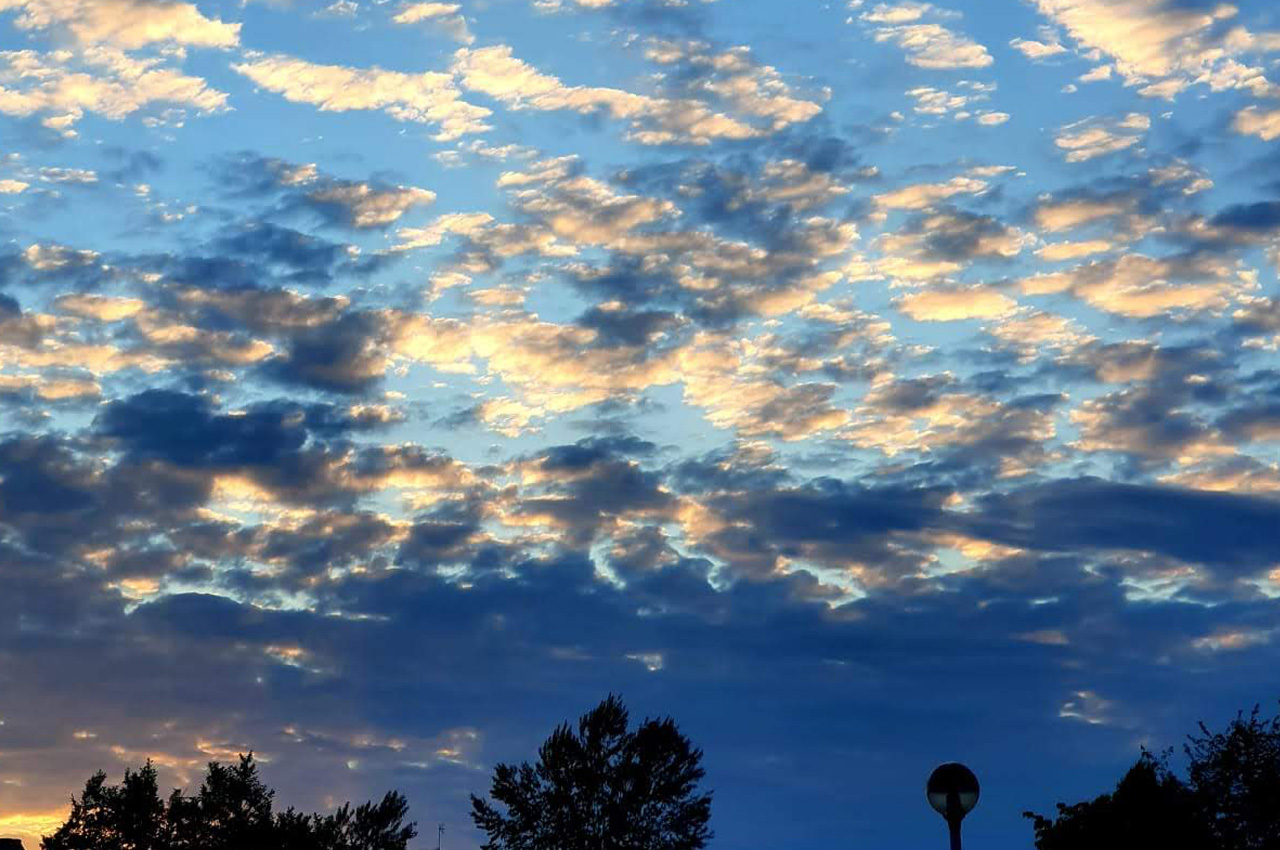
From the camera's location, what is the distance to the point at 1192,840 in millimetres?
59969

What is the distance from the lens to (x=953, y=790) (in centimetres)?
2170

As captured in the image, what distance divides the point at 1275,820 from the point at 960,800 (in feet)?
182

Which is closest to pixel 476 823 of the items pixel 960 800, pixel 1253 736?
pixel 1253 736

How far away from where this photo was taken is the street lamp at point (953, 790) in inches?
854

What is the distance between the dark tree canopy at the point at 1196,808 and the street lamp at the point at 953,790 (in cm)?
4235

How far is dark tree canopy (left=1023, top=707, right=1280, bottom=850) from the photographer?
60656 millimetres

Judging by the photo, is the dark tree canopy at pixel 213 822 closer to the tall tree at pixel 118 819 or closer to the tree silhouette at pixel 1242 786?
the tall tree at pixel 118 819

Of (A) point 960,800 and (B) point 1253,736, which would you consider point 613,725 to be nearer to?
(B) point 1253,736

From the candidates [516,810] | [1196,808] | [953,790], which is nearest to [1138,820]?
[1196,808]

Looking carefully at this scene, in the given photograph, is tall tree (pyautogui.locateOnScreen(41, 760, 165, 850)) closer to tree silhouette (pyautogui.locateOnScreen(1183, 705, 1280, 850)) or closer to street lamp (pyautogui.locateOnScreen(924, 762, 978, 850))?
tree silhouette (pyautogui.locateOnScreen(1183, 705, 1280, 850))

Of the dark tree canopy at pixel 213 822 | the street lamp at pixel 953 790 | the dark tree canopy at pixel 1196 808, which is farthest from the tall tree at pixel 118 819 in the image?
the street lamp at pixel 953 790

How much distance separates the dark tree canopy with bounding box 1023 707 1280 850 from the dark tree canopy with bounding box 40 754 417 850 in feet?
257

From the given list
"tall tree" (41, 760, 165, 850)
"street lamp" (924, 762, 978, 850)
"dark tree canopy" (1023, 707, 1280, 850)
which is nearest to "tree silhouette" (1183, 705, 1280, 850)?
"dark tree canopy" (1023, 707, 1280, 850)

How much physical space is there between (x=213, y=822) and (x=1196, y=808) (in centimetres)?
10840
